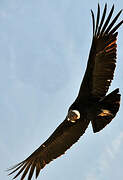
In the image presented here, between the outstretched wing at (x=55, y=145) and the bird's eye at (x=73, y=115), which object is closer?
the bird's eye at (x=73, y=115)

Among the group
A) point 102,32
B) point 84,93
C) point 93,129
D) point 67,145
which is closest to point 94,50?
point 102,32

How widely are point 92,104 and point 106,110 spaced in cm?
58

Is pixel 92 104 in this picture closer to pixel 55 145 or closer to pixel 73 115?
pixel 73 115

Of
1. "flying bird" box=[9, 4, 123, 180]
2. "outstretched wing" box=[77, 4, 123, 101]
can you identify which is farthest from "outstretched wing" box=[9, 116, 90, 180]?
"outstretched wing" box=[77, 4, 123, 101]

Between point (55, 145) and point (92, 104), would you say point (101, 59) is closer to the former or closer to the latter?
point (92, 104)

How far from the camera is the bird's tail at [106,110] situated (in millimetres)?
11156

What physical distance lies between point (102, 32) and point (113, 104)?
203 cm

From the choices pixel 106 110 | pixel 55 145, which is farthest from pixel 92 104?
pixel 55 145

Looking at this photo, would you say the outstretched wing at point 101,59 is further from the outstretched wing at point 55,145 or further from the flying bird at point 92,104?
the outstretched wing at point 55,145

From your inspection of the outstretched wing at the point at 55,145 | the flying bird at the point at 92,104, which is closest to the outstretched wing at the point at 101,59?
the flying bird at the point at 92,104

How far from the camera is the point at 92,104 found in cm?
1182

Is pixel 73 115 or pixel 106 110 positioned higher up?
pixel 73 115

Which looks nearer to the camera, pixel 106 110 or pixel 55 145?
pixel 106 110

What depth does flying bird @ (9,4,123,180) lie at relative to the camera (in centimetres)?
1120
